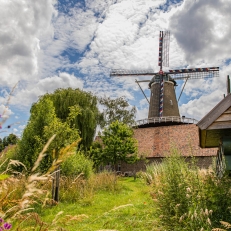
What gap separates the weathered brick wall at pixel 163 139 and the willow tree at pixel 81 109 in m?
5.97

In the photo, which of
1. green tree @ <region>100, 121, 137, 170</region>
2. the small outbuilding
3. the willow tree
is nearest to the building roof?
the small outbuilding

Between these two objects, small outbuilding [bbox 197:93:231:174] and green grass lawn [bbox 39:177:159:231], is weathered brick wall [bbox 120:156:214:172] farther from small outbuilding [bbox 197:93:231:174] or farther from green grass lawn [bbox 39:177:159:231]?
small outbuilding [bbox 197:93:231:174]

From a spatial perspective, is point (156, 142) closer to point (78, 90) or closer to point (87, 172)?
point (78, 90)

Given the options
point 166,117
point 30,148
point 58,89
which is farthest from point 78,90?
point 30,148

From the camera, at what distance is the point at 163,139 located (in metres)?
30.7

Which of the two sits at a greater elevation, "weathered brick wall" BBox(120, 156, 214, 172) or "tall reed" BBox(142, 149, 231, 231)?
"weathered brick wall" BBox(120, 156, 214, 172)

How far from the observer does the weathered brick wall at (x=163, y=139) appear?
2880 centimetres

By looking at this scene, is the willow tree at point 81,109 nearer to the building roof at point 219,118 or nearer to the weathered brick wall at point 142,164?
the weathered brick wall at point 142,164

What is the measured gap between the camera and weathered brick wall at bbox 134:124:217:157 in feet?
94.5

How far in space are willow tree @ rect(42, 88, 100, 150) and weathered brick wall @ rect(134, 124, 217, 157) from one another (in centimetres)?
597

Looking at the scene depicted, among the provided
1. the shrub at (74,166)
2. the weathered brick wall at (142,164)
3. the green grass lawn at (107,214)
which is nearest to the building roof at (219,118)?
the green grass lawn at (107,214)

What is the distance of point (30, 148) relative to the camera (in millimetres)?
13484

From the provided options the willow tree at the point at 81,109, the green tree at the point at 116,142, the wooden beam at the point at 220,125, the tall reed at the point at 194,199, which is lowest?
the tall reed at the point at 194,199

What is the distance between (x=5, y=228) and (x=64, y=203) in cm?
916
